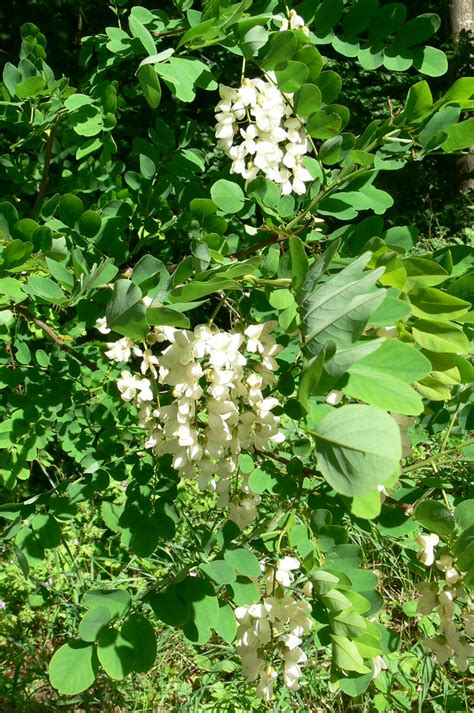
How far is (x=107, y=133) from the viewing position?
3.41ft

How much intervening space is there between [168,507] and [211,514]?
1389mm

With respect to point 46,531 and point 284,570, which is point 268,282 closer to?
point 284,570

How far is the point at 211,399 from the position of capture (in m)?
0.70

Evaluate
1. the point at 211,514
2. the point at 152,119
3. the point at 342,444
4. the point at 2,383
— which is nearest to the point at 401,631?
the point at 211,514

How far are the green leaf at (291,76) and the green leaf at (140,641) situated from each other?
63cm

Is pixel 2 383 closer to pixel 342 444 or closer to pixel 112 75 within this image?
pixel 342 444

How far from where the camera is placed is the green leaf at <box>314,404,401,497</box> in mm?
375

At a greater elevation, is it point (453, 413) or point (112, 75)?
point (453, 413)

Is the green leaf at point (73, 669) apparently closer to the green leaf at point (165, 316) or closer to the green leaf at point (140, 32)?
the green leaf at point (165, 316)

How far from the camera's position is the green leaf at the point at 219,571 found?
30.5 inches

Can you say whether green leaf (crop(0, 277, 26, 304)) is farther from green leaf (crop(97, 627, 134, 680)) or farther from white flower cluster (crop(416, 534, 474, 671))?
white flower cluster (crop(416, 534, 474, 671))

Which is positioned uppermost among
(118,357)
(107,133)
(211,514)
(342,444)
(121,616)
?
(342,444)

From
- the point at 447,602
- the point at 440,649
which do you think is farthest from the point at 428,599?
the point at 440,649

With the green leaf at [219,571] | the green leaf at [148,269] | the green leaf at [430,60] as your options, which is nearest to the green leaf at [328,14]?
the green leaf at [430,60]
